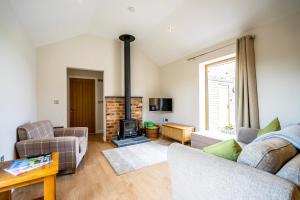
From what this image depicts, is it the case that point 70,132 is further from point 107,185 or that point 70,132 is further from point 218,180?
point 218,180

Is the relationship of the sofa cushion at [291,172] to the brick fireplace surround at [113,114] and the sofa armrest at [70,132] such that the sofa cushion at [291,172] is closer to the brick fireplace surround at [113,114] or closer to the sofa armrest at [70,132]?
the sofa armrest at [70,132]

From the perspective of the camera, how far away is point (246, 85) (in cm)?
257

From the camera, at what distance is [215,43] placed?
321cm

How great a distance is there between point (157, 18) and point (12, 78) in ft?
9.52

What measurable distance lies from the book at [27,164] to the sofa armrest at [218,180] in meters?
1.28

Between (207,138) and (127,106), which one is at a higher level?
(127,106)

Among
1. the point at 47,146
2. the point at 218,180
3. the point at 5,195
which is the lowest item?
the point at 5,195

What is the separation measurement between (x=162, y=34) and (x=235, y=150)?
3.36 meters

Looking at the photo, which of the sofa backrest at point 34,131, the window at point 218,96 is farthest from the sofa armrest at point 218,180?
the window at point 218,96

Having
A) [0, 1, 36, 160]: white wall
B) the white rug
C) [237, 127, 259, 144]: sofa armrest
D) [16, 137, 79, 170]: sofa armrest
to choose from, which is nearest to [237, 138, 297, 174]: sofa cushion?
[237, 127, 259, 144]: sofa armrest

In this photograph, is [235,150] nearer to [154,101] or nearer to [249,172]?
[249,172]

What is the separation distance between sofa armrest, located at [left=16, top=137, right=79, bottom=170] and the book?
1.96 feet

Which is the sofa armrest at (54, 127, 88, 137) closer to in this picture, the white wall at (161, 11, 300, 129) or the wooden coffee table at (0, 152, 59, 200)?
the wooden coffee table at (0, 152, 59, 200)

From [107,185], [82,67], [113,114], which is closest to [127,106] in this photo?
[113,114]
